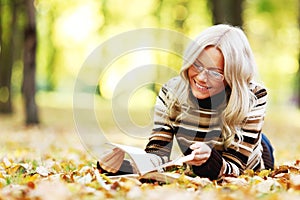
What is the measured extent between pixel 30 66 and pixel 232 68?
7.27 m

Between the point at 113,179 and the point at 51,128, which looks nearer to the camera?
the point at 113,179

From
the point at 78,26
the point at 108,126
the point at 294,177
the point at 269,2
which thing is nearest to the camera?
the point at 294,177

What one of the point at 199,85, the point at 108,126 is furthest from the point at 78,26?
the point at 199,85

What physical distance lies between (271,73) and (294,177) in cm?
3155

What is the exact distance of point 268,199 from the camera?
212 centimetres

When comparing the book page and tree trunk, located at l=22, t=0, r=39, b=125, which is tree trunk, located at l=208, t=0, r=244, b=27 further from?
the book page

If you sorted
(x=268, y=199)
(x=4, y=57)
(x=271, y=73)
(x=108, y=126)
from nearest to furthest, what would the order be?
1. (x=268, y=199)
2. (x=108, y=126)
3. (x=4, y=57)
4. (x=271, y=73)

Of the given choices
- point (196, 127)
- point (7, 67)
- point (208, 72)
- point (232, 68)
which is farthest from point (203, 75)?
point (7, 67)

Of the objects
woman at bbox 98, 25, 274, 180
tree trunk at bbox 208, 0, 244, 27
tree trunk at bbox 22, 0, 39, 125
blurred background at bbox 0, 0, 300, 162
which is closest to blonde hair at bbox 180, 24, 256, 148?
woman at bbox 98, 25, 274, 180

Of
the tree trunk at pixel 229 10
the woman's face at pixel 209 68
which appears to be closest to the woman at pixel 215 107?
the woman's face at pixel 209 68

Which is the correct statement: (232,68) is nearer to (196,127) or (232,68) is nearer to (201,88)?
(201,88)

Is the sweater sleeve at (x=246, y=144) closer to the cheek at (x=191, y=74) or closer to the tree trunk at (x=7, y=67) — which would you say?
the cheek at (x=191, y=74)

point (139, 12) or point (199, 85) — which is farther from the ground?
point (139, 12)

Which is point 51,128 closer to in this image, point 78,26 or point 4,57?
point 4,57
